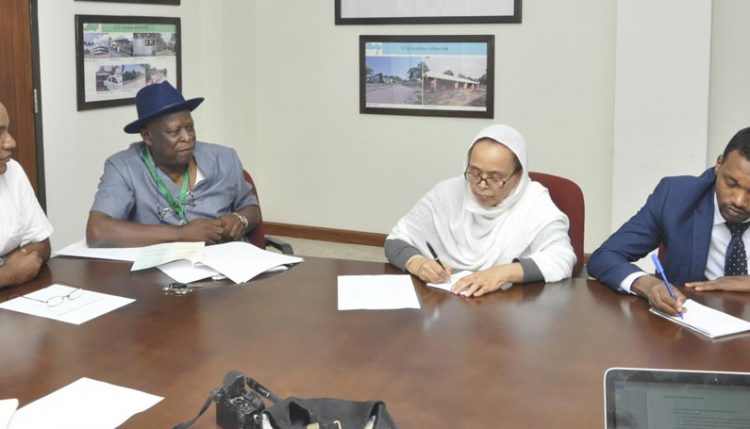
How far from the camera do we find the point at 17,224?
2.66 meters

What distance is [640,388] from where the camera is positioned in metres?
1.30

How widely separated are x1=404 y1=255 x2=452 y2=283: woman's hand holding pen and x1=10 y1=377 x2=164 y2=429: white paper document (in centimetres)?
102

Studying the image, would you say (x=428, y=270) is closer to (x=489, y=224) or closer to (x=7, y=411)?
(x=489, y=224)

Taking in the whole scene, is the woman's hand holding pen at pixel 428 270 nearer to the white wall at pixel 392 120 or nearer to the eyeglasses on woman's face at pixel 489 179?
the eyeglasses on woman's face at pixel 489 179

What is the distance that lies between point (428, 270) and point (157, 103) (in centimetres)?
129

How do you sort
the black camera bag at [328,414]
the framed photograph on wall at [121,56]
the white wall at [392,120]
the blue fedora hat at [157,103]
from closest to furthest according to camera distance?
1. the black camera bag at [328,414]
2. the blue fedora hat at [157,103]
3. the framed photograph on wall at [121,56]
4. the white wall at [392,120]

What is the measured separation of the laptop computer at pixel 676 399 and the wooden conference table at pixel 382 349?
0.32 metres

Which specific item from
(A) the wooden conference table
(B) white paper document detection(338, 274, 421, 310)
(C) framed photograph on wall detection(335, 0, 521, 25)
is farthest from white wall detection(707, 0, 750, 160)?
(B) white paper document detection(338, 274, 421, 310)

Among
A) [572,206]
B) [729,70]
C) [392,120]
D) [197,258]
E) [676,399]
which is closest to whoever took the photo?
[676,399]

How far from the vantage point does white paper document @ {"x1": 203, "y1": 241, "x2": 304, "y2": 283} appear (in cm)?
256

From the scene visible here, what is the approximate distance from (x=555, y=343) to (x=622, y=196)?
3085 mm

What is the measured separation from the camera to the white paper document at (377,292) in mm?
2297

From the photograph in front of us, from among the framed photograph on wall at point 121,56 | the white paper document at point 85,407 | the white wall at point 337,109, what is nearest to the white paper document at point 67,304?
the white paper document at point 85,407

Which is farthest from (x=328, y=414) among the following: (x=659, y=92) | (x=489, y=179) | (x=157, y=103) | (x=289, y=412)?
(x=659, y=92)
